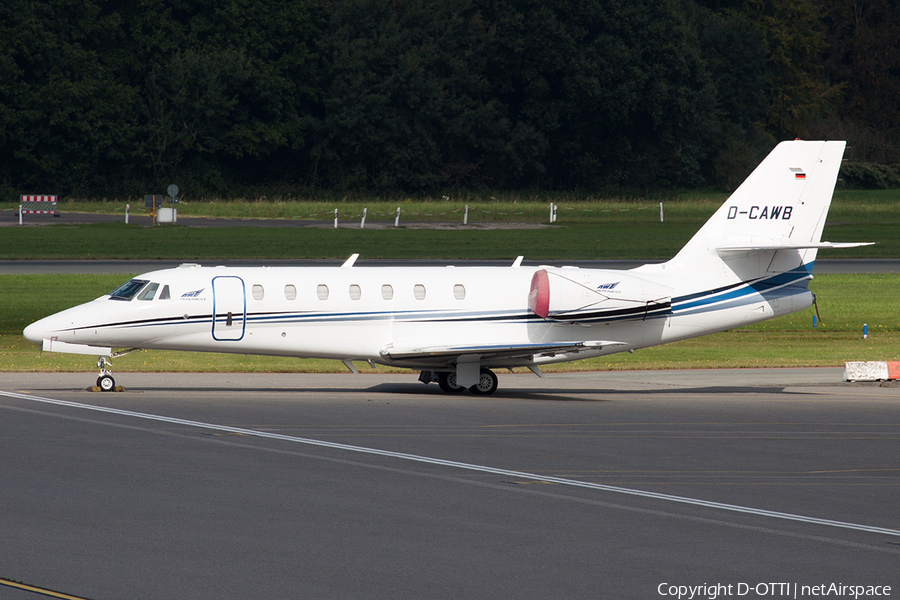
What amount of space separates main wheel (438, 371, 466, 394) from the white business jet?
0.04m

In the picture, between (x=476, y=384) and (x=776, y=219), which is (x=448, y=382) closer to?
(x=476, y=384)

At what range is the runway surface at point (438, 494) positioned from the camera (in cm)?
1049

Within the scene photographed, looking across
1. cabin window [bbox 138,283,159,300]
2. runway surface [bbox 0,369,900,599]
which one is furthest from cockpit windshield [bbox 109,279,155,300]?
runway surface [bbox 0,369,900,599]

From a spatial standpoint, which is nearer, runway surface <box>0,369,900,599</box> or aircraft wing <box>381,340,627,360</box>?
runway surface <box>0,369,900,599</box>

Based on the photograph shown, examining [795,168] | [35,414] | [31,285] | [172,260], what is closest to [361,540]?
[35,414]

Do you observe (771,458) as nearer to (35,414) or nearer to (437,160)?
(35,414)

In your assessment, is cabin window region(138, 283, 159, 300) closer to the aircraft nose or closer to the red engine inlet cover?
the aircraft nose

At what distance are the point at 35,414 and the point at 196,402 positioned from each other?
3202 mm

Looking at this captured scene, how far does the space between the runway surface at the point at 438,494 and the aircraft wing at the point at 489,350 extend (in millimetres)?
998

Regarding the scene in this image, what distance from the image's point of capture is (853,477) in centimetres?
1555

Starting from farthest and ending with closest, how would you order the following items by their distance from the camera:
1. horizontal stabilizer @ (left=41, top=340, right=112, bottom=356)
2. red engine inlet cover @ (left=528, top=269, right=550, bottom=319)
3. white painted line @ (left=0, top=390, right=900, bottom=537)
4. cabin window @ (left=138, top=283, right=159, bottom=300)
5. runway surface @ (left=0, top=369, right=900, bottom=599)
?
red engine inlet cover @ (left=528, top=269, right=550, bottom=319), cabin window @ (left=138, top=283, right=159, bottom=300), horizontal stabilizer @ (left=41, top=340, right=112, bottom=356), white painted line @ (left=0, top=390, right=900, bottom=537), runway surface @ (left=0, top=369, right=900, bottom=599)

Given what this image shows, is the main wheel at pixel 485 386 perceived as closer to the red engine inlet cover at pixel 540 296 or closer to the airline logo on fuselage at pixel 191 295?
the red engine inlet cover at pixel 540 296

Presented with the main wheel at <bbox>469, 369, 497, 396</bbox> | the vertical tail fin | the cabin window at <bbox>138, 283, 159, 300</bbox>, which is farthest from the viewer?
the vertical tail fin

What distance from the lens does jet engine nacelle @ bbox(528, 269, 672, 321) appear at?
24.0 meters
